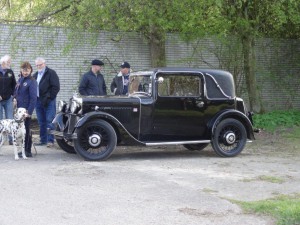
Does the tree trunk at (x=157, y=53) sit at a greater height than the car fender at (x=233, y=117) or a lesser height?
greater

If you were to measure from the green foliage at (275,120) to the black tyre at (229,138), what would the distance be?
4523mm

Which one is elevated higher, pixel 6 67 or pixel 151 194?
pixel 6 67

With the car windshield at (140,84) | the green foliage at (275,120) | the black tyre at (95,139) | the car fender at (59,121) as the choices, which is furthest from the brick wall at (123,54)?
the black tyre at (95,139)

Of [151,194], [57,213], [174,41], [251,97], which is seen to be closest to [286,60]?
[251,97]

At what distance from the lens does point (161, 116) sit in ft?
35.2

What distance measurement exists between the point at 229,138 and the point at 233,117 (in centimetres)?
43

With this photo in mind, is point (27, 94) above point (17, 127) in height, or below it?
above

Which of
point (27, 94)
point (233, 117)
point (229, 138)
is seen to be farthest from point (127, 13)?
point (229, 138)

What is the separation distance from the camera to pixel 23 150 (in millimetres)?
10633

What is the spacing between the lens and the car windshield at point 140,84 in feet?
36.0

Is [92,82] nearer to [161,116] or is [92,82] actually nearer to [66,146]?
[66,146]

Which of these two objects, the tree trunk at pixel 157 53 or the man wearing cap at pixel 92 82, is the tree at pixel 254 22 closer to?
the tree trunk at pixel 157 53

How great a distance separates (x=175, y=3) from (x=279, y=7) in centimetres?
346

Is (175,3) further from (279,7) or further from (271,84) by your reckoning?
(271,84)
